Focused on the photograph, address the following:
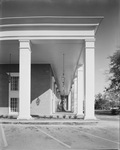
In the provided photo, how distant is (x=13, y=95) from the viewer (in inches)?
721

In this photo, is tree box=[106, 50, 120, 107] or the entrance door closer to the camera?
the entrance door

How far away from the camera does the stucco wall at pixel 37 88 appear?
57.9 feet

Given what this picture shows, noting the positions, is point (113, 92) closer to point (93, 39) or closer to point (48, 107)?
point (48, 107)

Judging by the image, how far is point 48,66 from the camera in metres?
18.3

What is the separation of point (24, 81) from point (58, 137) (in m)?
3.99

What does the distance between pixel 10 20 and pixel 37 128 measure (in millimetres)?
5662

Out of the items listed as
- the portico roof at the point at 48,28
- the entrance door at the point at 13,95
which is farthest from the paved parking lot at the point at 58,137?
the entrance door at the point at 13,95

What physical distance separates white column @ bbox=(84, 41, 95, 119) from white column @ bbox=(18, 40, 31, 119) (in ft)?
10.0

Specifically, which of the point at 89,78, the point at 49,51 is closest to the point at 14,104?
the point at 49,51

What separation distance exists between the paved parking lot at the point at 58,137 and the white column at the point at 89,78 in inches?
30.4

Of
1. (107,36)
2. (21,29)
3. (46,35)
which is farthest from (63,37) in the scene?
(107,36)

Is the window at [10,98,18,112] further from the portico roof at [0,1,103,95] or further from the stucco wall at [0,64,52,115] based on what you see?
the portico roof at [0,1,103,95]

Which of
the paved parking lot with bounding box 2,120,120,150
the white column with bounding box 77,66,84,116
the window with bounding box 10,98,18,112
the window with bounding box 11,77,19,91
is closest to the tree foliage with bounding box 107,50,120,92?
the white column with bounding box 77,66,84,116

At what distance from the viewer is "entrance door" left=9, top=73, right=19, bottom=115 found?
1819 centimetres
